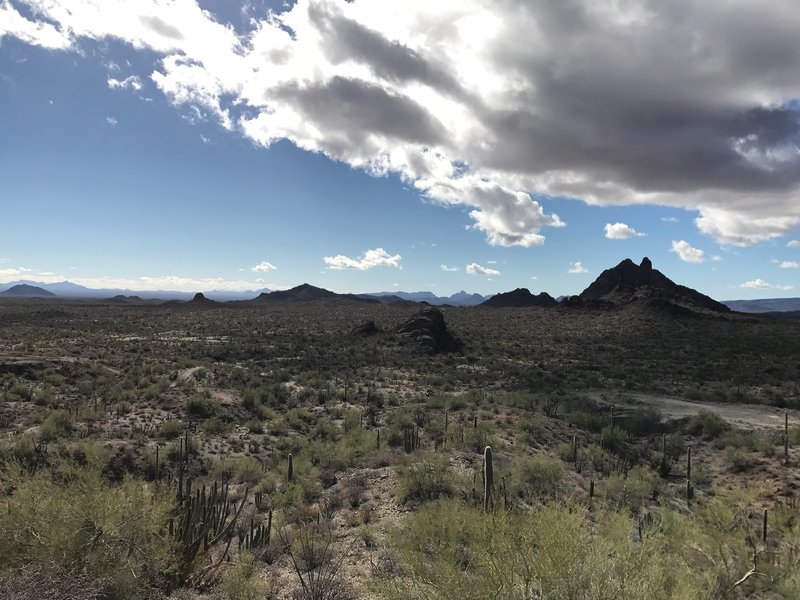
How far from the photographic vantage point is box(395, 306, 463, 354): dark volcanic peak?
48.9 meters

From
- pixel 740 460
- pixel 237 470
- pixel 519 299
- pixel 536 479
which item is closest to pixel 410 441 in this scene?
pixel 536 479

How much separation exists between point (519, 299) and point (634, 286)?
1452 inches

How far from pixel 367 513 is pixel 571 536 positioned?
6.28m

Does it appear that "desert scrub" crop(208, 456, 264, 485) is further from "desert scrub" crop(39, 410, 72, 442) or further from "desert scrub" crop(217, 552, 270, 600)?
"desert scrub" crop(217, 552, 270, 600)

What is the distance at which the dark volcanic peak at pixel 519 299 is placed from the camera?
14738cm

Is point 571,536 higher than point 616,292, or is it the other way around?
point 616,292

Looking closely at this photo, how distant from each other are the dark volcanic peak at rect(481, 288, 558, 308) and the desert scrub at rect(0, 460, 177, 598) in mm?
142773

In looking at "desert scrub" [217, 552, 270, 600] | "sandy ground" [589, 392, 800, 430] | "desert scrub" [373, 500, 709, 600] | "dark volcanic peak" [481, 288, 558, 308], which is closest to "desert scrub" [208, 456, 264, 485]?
"desert scrub" [217, 552, 270, 600]

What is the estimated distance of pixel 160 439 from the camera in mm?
18000

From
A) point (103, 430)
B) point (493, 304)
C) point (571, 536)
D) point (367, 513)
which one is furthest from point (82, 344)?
point (493, 304)

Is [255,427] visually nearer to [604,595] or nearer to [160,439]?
[160,439]

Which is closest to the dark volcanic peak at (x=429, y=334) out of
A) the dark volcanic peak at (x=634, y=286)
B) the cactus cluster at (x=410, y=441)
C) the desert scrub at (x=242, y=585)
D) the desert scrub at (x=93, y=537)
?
the cactus cluster at (x=410, y=441)

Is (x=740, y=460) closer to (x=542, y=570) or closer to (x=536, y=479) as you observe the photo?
(x=536, y=479)

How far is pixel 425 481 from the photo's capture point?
1244 centimetres
